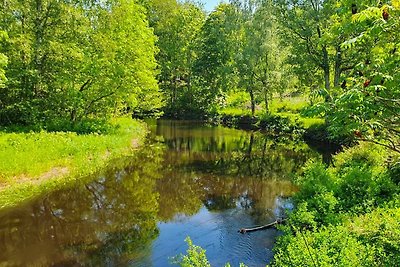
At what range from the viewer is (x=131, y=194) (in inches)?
715

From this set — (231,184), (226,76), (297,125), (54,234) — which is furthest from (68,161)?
(226,76)

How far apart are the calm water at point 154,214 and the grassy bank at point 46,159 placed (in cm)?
84

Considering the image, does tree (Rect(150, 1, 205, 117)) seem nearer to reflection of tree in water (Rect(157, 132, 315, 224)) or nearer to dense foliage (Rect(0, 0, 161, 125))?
reflection of tree in water (Rect(157, 132, 315, 224))

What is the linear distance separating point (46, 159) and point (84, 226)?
6.71 metres

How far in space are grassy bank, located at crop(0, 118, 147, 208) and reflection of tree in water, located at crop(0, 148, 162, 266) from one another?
1.06m

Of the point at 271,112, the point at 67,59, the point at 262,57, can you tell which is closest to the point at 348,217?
the point at 67,59

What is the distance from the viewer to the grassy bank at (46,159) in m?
16.7

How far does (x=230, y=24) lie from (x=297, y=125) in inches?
997

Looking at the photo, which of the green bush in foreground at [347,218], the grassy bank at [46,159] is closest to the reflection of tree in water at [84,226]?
the grassy bank at [46,159]

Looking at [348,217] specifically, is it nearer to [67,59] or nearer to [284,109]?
[67,59]

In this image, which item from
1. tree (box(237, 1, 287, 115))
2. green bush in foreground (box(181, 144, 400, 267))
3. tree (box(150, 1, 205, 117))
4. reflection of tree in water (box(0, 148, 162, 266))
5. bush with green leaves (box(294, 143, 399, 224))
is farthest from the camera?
tree (box(150, 1, 205, 117))

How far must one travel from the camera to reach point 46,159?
19.4m

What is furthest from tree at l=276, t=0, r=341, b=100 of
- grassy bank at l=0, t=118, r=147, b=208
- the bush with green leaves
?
the bush with green leaves

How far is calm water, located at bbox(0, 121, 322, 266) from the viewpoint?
11.9m
